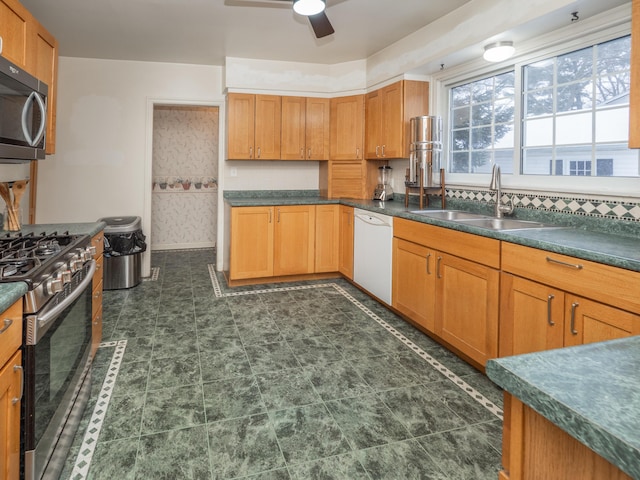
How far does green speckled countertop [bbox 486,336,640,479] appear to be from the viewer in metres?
0.54

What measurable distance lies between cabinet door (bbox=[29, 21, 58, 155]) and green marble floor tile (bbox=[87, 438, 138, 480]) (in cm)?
207

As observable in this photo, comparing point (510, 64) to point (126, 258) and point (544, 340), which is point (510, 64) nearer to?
point (544, 340)

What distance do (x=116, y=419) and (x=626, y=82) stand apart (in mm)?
3289

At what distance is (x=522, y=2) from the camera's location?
2.61 meters

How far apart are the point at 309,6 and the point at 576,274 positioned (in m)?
1.98

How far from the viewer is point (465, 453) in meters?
1.79

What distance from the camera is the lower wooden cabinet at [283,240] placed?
4.40 metres

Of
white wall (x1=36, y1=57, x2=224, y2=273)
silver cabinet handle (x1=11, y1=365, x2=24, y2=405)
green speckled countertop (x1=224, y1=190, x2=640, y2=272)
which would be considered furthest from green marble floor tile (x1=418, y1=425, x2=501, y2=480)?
white wall (x1=36, y1=57, x2=224, y2=273)

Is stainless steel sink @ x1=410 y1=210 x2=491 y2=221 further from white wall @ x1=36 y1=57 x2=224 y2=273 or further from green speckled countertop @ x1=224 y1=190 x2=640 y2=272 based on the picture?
white wall @ x1=36 y1=57 x2=224 y2=273

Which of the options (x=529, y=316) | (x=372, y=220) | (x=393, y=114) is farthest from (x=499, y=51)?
(x=529, y=316)

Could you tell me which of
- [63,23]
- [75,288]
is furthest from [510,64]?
→ [63,23]

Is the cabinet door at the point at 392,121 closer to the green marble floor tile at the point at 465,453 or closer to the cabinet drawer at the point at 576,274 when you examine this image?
the cabinet drawer at the point at 576,274

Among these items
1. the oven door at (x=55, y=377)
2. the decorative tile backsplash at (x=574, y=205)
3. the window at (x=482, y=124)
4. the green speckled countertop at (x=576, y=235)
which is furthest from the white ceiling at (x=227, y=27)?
the oven door at (x=55, y=377)

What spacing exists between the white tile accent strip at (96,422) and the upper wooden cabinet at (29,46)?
1.54 meters
